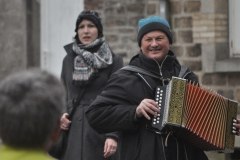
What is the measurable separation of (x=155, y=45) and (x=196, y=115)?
2.07ft

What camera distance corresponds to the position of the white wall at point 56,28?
10.3m

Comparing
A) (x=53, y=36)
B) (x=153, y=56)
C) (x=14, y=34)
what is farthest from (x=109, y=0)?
(x=153, y=56)

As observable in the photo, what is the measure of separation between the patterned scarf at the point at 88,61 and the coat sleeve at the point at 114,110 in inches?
37.6

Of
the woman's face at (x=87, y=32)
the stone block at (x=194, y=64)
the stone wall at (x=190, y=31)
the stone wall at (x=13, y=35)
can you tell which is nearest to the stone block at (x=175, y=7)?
the stone wall at (x=190, y=31)

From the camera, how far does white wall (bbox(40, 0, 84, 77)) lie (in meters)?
10.3

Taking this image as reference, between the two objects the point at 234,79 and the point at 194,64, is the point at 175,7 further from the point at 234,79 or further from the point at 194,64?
the point at 234,79

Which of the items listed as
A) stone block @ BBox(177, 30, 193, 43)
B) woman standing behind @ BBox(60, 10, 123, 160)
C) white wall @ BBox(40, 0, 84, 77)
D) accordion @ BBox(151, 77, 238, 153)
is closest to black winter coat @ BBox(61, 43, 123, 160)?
woman standing behind @ BBox(60, 10, 123, 160)

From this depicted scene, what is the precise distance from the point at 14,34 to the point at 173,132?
22.3 feet

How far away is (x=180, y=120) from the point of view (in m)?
4.70

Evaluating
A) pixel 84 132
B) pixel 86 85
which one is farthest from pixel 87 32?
pixel 84 132

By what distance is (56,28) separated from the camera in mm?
10531

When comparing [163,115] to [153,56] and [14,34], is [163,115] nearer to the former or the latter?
[153,56]

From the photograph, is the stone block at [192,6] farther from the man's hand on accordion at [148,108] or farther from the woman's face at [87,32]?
the man's hand on accordion at [148,108]

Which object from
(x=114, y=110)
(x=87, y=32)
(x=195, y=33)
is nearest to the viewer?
(x=114, y=110)
